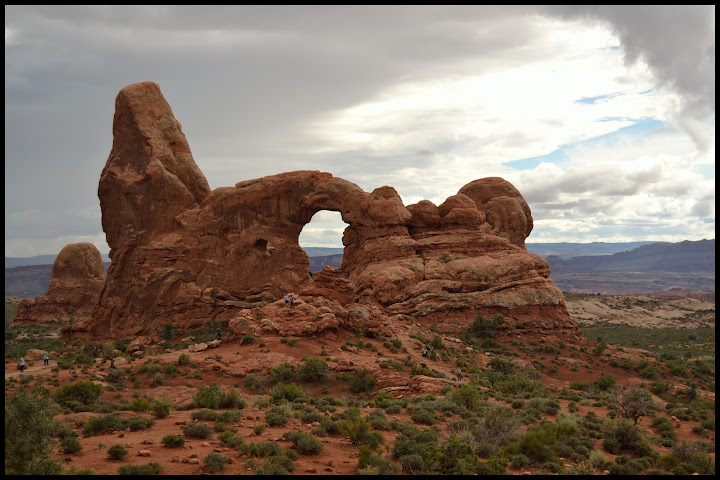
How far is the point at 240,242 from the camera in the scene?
4588cm

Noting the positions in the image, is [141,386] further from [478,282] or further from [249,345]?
[478,282]

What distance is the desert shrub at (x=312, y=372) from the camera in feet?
82.3

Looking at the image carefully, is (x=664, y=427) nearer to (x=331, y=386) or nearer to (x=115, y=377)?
(x=331, y=386)

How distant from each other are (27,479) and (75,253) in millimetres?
64844

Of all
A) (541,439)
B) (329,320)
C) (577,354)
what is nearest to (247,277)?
(329,320)

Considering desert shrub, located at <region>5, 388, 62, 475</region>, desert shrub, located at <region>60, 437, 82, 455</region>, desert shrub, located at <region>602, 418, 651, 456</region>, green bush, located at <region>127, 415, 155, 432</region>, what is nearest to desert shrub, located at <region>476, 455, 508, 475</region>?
desert shrub, located at <region>602, 418, 651, 456</region>

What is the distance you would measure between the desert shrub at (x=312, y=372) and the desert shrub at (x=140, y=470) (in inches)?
532

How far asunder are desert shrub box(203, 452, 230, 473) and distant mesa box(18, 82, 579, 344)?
→ 1140 inches

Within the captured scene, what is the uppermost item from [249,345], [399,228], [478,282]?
[399,228]

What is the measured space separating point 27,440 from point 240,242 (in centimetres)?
3494

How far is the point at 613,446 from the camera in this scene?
16703 mm

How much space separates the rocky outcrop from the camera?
6431cm

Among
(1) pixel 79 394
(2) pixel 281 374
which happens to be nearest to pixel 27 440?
(1) pixel 79 394

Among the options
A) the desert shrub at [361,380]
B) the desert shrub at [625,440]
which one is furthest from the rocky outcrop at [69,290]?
the desert shrub at [625,440]
